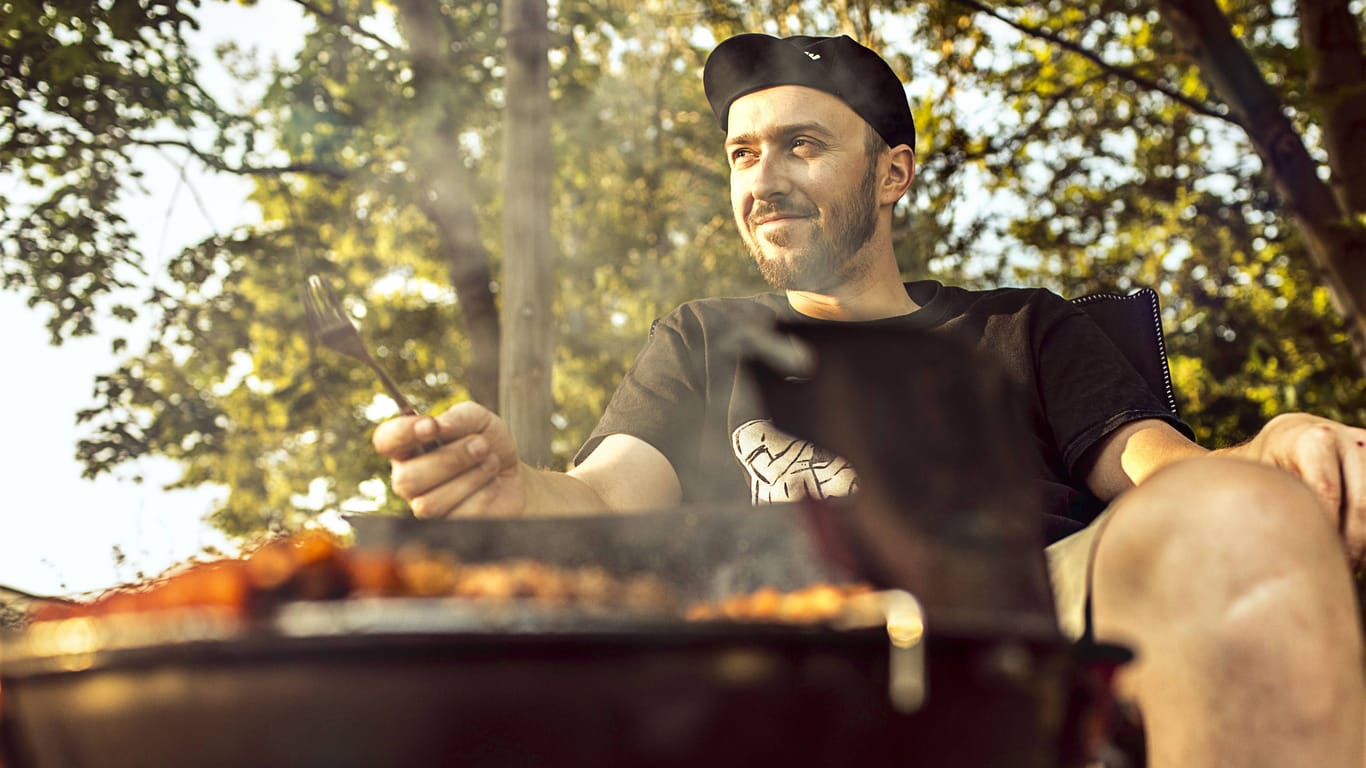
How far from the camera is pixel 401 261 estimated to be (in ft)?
32.6

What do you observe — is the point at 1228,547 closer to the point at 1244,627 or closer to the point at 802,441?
the point at 1244,627

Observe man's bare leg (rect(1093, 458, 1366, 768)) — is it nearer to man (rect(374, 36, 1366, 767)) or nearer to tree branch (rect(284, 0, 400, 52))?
man (rect(374, 36, 1366, 767))

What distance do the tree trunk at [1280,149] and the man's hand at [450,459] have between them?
4583mm

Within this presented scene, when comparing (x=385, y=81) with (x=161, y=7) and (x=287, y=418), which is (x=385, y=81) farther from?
(x=287, y=418)

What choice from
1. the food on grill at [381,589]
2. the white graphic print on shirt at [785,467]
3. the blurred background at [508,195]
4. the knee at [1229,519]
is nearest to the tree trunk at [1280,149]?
the blurred background at [508,195]

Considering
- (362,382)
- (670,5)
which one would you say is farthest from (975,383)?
(670,5)

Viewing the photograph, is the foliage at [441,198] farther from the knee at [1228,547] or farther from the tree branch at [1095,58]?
the knee at [1228,547]

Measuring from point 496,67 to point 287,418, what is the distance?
113 inches

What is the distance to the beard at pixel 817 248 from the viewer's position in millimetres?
2516

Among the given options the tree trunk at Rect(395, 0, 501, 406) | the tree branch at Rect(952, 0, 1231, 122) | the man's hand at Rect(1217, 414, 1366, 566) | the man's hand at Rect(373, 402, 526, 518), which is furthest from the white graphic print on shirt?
the tree trunk at Rect(395, 0, 501, 406)

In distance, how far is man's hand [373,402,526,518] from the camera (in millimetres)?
1335

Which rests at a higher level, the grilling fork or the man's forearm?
the grilling fork

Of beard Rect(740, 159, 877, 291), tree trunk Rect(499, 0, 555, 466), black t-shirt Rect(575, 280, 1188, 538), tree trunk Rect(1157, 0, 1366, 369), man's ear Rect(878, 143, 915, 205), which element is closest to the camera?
black t-shirt Rect(575, 280, 1188, 538)

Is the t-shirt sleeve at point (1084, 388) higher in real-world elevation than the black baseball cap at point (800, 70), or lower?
lower
